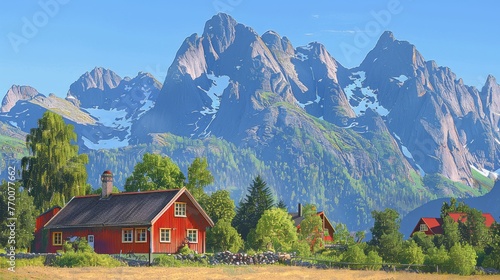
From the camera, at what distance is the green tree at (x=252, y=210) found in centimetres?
9531

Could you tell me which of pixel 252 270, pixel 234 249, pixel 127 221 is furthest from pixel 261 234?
pixel 252 270

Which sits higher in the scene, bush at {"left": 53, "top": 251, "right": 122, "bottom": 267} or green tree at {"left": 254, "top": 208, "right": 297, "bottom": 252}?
green tree at {"left": 254, "top": 208, "right": 297, "bottom": 252}

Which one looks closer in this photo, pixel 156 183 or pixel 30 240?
pixel 30 240

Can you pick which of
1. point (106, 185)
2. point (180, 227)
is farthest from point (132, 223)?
point (106, 185)

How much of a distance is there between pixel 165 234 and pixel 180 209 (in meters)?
3.14

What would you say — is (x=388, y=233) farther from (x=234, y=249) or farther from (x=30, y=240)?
(x=30, y=240)

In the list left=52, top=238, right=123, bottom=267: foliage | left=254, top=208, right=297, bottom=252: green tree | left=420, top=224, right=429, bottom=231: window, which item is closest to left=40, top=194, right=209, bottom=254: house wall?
left=52, top=238, right=123, bottom=267: foliage

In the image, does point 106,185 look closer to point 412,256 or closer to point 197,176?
point 412,256

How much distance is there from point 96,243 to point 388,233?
28374mm

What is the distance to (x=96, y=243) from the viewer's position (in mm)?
73812

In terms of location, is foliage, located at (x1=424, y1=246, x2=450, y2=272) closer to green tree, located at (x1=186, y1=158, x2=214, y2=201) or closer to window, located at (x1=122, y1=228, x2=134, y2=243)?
window, located at (x1=122, y1=228, x2=134, y2=243)

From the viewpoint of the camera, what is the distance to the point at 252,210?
315 feet

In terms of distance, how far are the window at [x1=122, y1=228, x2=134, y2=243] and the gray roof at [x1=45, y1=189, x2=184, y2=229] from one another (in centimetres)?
94

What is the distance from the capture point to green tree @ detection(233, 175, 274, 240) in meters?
95.3
